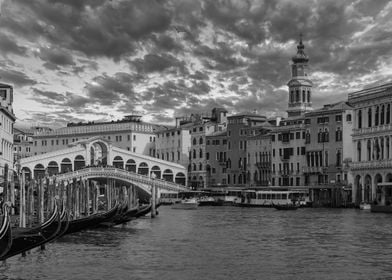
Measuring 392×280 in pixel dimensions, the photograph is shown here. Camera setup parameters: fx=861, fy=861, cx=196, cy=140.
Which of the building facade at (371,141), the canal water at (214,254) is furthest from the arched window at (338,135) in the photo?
the canal water at (214,254)

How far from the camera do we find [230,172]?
252 feet

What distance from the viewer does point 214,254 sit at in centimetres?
2361

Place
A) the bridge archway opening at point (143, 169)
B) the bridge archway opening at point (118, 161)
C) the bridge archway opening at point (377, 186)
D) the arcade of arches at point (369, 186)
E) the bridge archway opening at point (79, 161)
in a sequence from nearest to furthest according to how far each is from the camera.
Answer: the arcade of arches at point (369, 186), the bridge archway opening at point (377, 186), the bridge archway opening at point (79, 161), the bridge archway opening at point (118, 161), the bridge archway opening at point (143, 169)

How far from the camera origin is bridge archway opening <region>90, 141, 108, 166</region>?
74875 mm

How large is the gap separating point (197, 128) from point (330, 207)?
79.8ft

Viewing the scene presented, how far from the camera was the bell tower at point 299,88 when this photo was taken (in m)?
76.3

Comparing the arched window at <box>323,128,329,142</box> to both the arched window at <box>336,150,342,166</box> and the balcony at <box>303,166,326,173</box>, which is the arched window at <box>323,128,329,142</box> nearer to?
the arched window at <box>336,150,342,166</box>

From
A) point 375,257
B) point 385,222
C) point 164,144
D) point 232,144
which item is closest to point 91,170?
point 232,144

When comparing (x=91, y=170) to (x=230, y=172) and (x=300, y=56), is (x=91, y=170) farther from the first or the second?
(x=300, y=56)

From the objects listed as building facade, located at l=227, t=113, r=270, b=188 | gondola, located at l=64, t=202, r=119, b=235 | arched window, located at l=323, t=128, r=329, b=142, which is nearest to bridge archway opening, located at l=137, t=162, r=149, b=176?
building facade, located at l=227, t=113, r=270, b=188

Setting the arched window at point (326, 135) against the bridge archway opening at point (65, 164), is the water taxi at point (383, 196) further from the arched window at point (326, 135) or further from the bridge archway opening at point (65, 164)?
the bridge archway opening at point (65, 164)

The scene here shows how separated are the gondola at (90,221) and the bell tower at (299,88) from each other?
4444 cm

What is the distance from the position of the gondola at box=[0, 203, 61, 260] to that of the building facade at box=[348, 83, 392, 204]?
32.4m

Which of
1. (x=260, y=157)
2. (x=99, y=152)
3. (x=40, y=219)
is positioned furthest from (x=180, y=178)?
(x=40, y=219)
